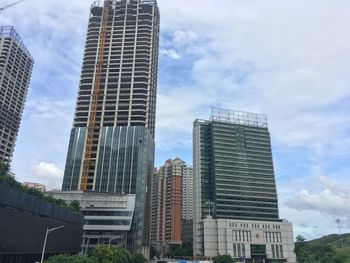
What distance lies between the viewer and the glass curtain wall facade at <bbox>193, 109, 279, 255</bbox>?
545 feet

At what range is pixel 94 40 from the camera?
18350 centimetres

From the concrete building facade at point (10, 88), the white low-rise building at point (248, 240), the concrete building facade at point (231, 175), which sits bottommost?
the white low-rise building at point (248, 240)

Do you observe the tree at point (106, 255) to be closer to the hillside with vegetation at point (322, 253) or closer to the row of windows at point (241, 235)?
the hillside with vegetation at point (322, 253)

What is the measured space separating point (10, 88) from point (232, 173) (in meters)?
133

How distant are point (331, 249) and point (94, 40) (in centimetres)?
16006

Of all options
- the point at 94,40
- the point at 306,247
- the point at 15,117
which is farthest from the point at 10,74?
the point at 306,247

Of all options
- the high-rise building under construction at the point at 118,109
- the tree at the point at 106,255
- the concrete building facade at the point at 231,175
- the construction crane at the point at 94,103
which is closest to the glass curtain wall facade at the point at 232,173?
the concrete building facade at the point at 231,175

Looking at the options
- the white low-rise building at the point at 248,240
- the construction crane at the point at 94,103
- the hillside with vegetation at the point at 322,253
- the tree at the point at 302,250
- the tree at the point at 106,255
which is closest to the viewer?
the tree at the point at 106,255

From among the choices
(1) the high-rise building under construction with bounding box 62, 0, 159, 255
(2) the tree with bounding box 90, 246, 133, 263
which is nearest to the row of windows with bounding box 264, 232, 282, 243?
(1) the high-rise building under construction with bounding box 62, 0, 159, 255

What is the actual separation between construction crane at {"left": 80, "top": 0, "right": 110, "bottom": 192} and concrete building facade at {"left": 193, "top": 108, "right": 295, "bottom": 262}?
55442 millimetres

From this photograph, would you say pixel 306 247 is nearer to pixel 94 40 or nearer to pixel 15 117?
pixel 94 40

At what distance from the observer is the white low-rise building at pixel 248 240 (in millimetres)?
149500

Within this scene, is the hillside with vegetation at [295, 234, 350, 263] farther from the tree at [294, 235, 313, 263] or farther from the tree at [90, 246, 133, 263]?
the tree at [90, 246, 133, 263]

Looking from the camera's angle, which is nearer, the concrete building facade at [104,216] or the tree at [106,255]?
the tree at [106,255]
